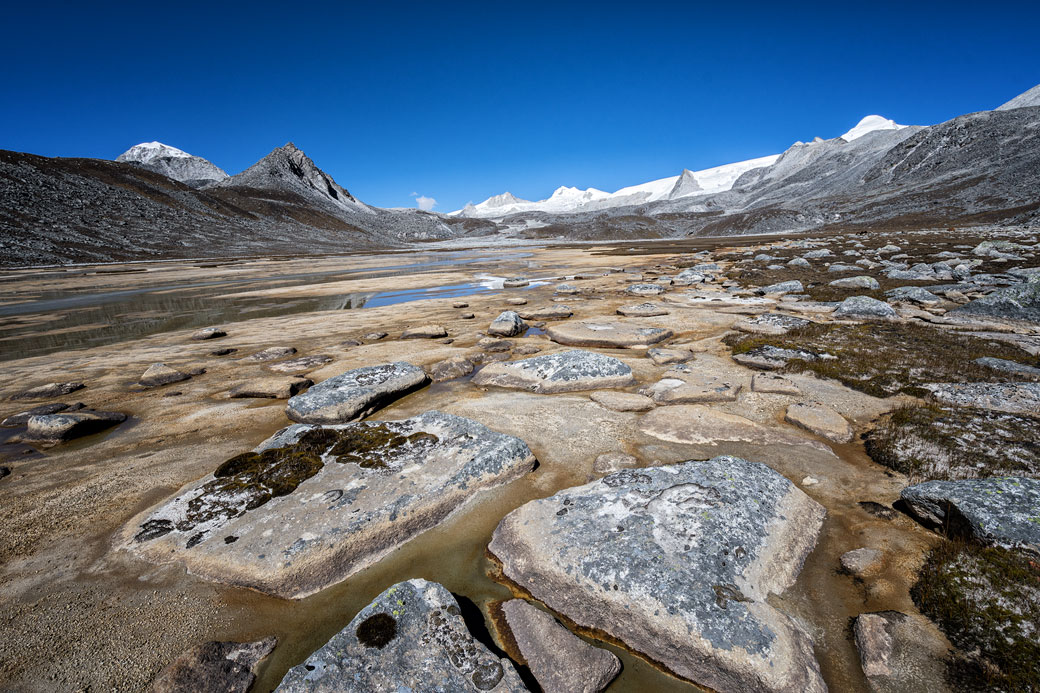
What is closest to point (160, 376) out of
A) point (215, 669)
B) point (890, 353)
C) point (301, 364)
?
point (301, 364)

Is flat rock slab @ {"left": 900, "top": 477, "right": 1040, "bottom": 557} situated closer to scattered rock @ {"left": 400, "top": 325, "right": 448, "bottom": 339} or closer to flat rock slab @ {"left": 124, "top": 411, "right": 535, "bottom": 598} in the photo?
flat rock slab @ {"left": 124, "top": 411, "right": 535, "bottom": 598}

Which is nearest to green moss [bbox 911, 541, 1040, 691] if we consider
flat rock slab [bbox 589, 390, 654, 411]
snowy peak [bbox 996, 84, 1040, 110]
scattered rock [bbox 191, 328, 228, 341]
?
flat rock slab [bbox 589, 390, 654, 411]

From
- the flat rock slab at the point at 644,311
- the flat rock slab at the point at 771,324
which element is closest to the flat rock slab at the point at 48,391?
the flat rock slab at the point at 644,311

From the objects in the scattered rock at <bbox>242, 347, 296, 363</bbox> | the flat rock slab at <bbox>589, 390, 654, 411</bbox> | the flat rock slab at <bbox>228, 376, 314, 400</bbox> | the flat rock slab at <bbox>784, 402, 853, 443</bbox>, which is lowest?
the flat rock slab at <bbox>784, 402, 853, 443</bbox>

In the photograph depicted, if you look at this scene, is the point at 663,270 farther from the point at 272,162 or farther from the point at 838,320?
the point at 272,162

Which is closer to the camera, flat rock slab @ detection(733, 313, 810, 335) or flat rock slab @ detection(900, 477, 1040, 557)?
flat rock slab @ detection(900, 477, 1040, 557)

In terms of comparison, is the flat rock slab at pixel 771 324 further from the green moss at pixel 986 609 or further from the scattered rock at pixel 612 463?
the green moss at pixel 986 609
